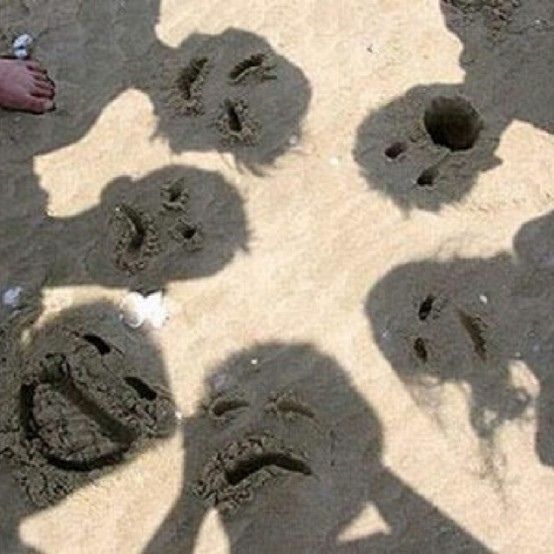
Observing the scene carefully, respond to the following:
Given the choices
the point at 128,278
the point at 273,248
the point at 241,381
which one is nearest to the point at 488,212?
the point at 273,248

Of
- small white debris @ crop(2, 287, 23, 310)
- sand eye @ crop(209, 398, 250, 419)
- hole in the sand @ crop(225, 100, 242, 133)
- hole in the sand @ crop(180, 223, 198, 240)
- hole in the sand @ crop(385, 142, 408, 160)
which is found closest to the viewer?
sand eye @ crop(209, 398, 250, 419)

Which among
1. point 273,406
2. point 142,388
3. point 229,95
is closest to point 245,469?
point 273,406

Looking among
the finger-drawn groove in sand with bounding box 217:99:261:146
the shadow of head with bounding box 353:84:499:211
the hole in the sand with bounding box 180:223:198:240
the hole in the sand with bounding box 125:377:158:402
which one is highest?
the finger-drawn groove in sand with bounding box 217:99:261:146

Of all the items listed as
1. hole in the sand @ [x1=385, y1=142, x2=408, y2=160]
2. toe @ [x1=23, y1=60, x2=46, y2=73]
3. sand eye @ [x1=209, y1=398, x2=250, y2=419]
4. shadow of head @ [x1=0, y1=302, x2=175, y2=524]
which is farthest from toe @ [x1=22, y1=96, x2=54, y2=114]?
sand eye @ [x1=209, y1=398, x2=250, y2=419]

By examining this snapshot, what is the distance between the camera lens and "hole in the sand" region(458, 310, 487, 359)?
2879 millimetres

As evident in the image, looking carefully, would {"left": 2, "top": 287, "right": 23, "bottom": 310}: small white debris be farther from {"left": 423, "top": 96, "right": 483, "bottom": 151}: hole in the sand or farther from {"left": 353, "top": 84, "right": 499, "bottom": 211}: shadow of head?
{"left": 423, "top": 96, "right": 483, "bottom": 151}: hole in the sand

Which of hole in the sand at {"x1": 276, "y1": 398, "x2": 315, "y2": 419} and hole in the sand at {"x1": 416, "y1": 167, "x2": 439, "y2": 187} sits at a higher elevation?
hole in the sand at {"x1": 416, "y1": 167, "x2": 439, "y2": 187}

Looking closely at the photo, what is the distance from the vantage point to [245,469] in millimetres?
2717

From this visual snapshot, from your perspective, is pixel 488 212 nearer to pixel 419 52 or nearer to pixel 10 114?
pixel 419 52

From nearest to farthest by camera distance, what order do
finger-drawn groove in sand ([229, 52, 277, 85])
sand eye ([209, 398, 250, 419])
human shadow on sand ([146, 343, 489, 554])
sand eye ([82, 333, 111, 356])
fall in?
human shadow on sand ([146, 343, 489, 554]) → sand eye ([209, 398, 250, 419]) → sand eye ([82, 333, 111, 356]) → finger-drawn groove in sand ([229, 52, 277, 85])

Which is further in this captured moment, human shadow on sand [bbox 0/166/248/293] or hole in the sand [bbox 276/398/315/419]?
human shadow on sand [bbox 0/166/248/293]

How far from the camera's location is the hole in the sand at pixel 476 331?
2.88m

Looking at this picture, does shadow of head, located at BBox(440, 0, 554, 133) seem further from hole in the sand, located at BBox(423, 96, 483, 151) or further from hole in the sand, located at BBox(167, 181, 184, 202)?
hole in the sand, located at BBox(167, 181, 184, 202)

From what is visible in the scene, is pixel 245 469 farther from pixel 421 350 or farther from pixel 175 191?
pixel 175 191
